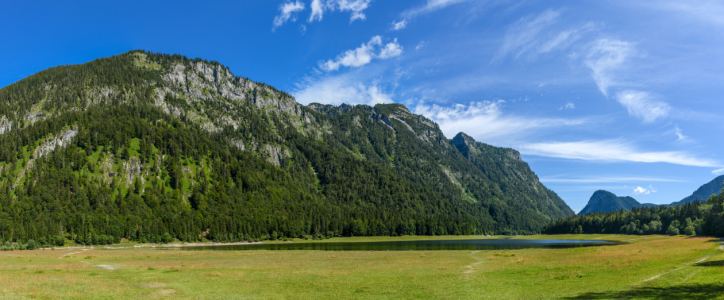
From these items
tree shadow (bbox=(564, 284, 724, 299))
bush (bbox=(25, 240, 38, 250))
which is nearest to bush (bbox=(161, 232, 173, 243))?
bush (bbox=(25, 240, 38, 250))

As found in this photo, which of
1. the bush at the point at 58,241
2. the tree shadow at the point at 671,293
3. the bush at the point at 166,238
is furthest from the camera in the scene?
the bush at the point at 166,238

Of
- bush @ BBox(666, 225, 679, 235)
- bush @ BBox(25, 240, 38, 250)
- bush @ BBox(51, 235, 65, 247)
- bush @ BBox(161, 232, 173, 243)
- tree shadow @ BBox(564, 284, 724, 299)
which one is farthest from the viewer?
bush @ BBox(666, 225, 679, 235)

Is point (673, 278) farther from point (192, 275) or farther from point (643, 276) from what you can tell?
point (192, 275)

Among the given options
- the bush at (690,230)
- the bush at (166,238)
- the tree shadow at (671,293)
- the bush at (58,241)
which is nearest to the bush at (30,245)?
the bush at (58,241)

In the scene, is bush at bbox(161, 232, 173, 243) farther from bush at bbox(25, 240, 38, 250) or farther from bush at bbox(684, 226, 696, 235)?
bush at bbox(684, 226, 696, 235)

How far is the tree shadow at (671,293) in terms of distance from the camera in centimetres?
2187

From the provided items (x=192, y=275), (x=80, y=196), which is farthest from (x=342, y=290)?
(x=80, y=196)

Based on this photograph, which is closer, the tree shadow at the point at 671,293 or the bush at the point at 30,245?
the tree shadow at the point at 671,293

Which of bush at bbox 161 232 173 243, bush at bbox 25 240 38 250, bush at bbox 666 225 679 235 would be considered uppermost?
bush at bbox 25 240 38 250

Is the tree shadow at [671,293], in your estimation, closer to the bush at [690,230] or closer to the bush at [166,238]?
the bush at [166,238]

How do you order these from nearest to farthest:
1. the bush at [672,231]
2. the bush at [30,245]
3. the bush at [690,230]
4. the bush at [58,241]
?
the bush at [30,245]
the bush at [58,241]
the bush at [690,230]
the bush at [672,231]

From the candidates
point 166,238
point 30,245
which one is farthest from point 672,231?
point 30,245

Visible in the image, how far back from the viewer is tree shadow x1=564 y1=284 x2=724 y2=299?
21867mm

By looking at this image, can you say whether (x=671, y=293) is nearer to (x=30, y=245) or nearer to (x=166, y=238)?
(x=30, y=245)
